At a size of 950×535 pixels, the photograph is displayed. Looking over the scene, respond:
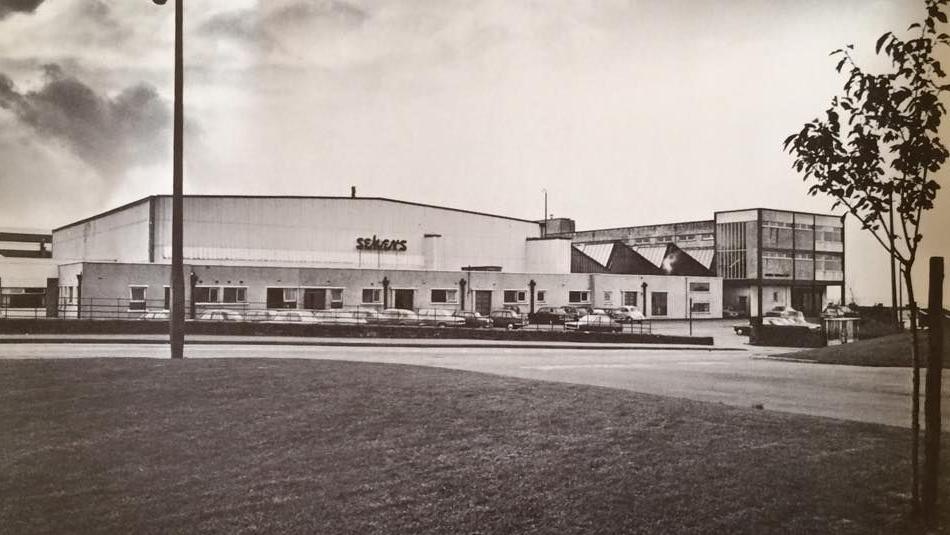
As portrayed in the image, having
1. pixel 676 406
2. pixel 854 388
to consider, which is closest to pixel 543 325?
pixel 854 388

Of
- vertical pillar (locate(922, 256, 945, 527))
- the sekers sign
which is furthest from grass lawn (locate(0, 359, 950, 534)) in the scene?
the sekers sign

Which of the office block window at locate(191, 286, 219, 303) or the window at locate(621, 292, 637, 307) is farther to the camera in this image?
the window at locate(621, 292, 637, 307)

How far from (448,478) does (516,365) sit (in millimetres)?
11718

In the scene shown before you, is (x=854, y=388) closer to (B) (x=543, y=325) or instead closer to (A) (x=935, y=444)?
(A) (x=935, y=444)

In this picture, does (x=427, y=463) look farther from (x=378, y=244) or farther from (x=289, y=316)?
(x=378, y=244)

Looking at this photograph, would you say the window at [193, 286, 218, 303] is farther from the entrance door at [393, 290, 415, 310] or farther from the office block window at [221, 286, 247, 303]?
the entrance door at [393, 290, 415, 310]

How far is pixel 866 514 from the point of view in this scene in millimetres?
5391

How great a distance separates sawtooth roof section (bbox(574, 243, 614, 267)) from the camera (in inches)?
2333

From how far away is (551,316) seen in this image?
153ft

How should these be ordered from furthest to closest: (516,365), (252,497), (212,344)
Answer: (212,344) < (516,365) < (252,497)

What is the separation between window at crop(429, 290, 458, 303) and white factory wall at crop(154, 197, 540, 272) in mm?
4894

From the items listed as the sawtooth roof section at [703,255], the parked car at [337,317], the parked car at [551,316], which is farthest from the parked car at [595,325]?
the sawtooth roof section at [703,255]

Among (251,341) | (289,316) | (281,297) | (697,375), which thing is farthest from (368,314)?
(697,375)

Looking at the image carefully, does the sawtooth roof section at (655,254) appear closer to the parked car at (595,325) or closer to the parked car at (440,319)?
the parked car at (595,325)
